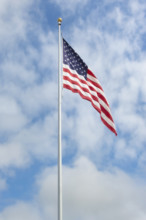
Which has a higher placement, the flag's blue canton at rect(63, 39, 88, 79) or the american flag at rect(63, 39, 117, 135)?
the flag's blue canton at rect(63, 39, 88, 79)

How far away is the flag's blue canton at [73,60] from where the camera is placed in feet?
77.0

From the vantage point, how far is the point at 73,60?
2373 centimetres

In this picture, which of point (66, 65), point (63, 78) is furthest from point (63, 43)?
point (63, 78)

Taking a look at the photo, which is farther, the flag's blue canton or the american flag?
the flag's blue canton

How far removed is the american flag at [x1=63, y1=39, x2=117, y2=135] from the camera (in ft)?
72.6

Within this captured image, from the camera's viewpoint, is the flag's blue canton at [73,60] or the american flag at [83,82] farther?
the flag's blue canton at [73,60]

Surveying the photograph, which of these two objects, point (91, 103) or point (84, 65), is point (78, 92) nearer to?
point (91, 103)

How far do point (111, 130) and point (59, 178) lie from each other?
6099 millimetres

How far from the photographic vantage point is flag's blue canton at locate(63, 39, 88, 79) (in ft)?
77.0

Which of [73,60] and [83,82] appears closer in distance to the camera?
[83,82]

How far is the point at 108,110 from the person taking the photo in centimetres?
2325

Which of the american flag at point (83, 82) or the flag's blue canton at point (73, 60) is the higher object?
the flag's blue canton at point (73, 60)

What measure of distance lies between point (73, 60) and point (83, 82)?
1.92 meters

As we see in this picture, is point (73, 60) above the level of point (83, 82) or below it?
above
